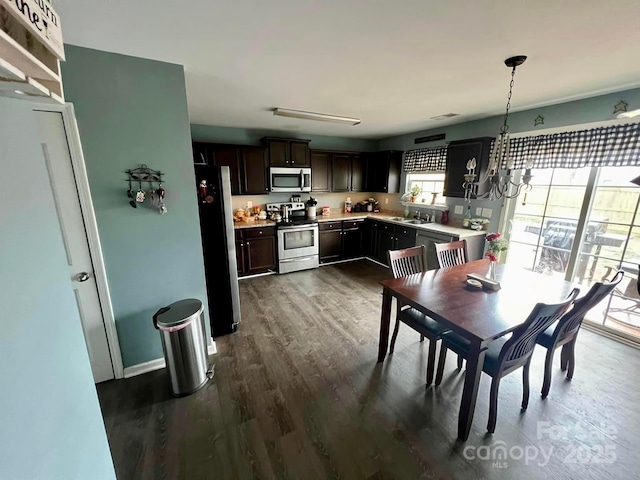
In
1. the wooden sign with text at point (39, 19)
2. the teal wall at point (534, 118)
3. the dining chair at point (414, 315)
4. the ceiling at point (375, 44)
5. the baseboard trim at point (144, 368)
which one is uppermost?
the ceiling at point (375, 44)

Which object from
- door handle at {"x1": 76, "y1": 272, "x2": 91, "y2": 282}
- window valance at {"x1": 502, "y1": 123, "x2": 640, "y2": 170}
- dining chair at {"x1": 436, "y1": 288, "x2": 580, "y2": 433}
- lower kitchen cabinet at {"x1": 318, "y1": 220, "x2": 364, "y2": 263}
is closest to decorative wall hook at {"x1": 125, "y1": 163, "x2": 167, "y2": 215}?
door handle at {"x1": 76, "y1": 272, "x2": 91, "y2": 282}

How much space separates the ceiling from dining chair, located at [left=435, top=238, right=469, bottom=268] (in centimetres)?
152

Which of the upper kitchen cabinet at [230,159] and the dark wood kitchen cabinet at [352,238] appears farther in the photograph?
the dark wood kitchen cabinet at [352,238]

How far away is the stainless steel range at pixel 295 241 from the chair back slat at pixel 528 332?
11.0ft

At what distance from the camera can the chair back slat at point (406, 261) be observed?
247 centimetres

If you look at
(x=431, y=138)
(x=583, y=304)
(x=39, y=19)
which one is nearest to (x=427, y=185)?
(x=431, y=138)

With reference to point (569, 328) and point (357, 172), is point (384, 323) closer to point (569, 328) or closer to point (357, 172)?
point (569, 328)

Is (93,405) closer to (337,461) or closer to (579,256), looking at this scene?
(337,461)

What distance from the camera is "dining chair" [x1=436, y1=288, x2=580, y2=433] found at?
1482 mm

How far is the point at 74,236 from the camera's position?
1796 millimetres

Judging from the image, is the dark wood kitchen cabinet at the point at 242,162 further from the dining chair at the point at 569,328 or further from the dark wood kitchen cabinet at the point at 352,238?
the dining chair at the point at 569,328

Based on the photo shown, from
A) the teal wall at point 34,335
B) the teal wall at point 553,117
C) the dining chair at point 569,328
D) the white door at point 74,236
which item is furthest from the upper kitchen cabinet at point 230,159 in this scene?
the dining chair at point 569,328

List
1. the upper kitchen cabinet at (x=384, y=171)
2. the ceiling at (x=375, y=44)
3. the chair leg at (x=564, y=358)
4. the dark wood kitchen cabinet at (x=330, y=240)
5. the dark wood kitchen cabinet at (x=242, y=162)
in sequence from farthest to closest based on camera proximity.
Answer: the upper kitchen cabinet at (x=384, y=171) → the dark wood kitchen cabinet at (x=330, y=240) → the dark wood kitchen cabinet at (x=242, y=162) → the chair leg at (x=564, y=358) → the ceiling at (x=375, y=44)

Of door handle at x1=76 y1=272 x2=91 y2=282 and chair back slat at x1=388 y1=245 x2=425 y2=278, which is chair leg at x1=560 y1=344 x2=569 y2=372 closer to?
chair back slat at x1=388 y1=245 x2=425 y2=278
